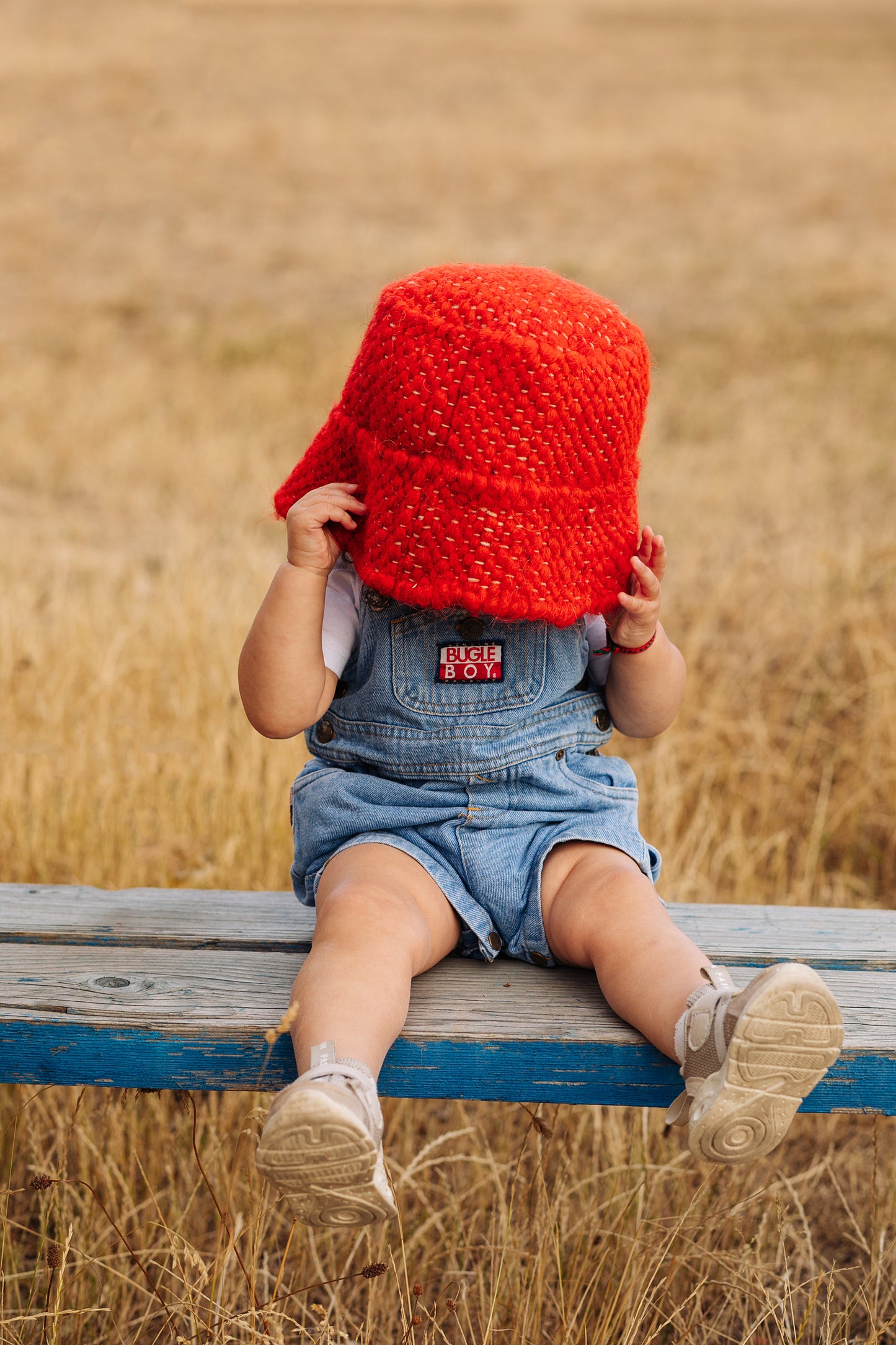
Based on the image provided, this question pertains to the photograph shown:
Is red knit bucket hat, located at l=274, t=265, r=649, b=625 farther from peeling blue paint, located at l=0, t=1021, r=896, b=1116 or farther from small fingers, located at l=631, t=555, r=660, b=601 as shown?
peeling blue paint, located at l=0, t=1021, r=896, b=1116

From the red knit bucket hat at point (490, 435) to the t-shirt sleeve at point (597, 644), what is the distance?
0.17m

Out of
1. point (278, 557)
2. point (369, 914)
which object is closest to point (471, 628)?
point (369, 914)

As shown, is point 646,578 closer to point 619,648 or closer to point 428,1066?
point 619,648

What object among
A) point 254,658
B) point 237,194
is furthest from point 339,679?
point 237,194

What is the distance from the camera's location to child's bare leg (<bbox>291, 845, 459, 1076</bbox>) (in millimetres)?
1383

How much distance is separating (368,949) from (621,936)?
1.10 feet

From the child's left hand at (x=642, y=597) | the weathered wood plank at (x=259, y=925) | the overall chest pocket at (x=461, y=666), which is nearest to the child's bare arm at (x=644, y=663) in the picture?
the child's left hand at (x=642, y=597)

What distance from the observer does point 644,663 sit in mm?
1790

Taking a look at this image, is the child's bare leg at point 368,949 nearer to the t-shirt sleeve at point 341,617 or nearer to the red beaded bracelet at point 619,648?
the t-shirt sleeve at point 341,617

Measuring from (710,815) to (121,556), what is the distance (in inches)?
116

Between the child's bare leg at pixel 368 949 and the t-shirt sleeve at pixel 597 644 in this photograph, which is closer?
the child's bare leg at pixel 368 949

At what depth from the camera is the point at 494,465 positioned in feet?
5.30

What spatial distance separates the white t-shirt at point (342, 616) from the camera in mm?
1763

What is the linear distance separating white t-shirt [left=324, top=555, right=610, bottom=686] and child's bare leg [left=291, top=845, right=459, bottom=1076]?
0.93 ft
